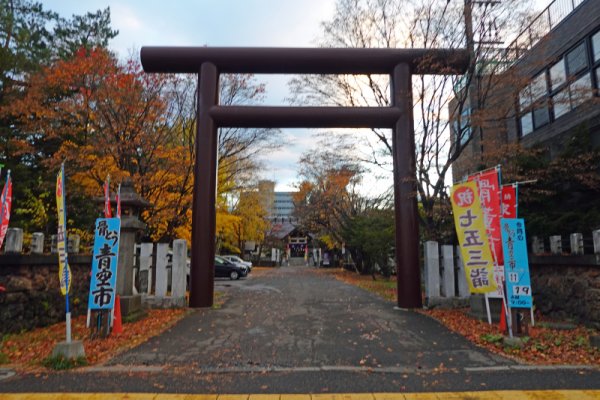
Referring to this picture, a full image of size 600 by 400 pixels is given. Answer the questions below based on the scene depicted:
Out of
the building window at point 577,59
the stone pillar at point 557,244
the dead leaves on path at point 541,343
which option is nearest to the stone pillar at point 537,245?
the stone pillar at point 557,244

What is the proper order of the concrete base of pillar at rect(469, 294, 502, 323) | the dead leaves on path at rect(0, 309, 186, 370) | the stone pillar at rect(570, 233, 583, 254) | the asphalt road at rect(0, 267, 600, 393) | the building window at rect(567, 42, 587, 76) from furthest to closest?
the building window at rect(567, 42, 587, 76) → the concrete base of pillar at rect(469, 294, 502, 323) → the stone pillar at rect(570, 233, 583, 254) → the dead leaves on path at rect(0, 309, 186, 370) → the asphalt road at rect(0, 267, 600, 393)

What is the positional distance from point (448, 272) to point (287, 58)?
7903 mm

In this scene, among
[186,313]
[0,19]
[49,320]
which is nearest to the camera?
[49,320]

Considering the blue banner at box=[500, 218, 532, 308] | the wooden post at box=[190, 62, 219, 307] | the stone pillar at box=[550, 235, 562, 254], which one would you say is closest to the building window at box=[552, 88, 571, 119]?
the stone pillar at box=[550, 235, 562, 254]

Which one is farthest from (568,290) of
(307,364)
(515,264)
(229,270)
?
(229,270)

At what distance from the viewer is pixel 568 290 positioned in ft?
28.0

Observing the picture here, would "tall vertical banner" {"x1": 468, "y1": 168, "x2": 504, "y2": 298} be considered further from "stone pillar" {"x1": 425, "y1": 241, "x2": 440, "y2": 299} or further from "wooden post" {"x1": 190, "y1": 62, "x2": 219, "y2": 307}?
"wooden post" {"x1": 190, "y1": 62, "x2": 219, "y2": 307}

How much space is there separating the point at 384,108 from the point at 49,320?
1030 cm

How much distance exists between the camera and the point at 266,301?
12.6m

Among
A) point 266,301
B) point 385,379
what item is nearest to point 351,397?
point 385,379

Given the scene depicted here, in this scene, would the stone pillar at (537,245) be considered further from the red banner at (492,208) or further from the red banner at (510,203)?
the red banner at (492,208)

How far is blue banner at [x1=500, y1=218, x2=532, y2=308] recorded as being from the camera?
6.92 metres

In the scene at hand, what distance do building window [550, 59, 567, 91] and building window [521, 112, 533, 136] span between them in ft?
Result: 5.73

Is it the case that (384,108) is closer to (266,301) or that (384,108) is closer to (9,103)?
(266,301)
